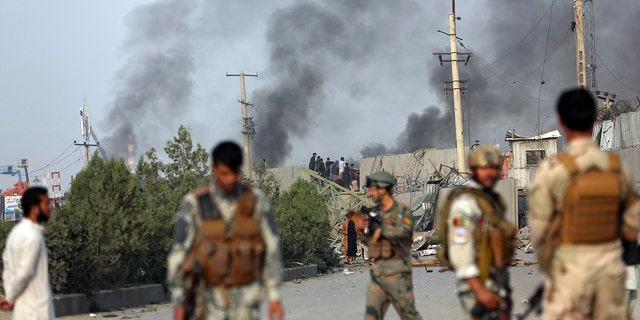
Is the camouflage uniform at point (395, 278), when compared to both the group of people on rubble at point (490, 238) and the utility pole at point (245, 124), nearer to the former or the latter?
the group of people on rubble at point (490, 238)

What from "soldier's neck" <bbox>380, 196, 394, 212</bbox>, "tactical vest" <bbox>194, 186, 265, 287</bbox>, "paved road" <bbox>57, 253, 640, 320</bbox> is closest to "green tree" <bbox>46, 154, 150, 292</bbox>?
"paved road" <bbox>57, 253, 640, 320</bbox>

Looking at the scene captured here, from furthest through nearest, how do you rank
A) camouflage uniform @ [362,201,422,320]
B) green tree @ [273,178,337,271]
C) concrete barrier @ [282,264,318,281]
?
green tree @ [273,178,337,271] < concrete barrier @ [282,264,318,281] < camouflage uniform @ [362,201,422,320]

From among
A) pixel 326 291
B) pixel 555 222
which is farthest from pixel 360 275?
pixel 555 222

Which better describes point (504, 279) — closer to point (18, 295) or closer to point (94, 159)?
point (18, 295)

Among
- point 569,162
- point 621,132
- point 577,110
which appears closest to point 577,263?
point 569,162

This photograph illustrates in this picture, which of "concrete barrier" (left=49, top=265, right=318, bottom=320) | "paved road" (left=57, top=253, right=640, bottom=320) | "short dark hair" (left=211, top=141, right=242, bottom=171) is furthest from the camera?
"concrete barrier" (left=49, top=265, right=318, bottom=320)

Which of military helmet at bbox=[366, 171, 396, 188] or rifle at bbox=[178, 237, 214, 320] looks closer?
rifle at bbox=[178, 237, 214, 320]

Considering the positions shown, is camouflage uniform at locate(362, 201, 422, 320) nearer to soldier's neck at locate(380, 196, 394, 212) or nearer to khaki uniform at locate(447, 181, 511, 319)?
soldier's neck at locate(380, 196, 394, 212)

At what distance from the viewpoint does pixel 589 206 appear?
5508mm

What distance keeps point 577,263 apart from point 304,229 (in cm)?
2343

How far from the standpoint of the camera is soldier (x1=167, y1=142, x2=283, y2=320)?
233 inches

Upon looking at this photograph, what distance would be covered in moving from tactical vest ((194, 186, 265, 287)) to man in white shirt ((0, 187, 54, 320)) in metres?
1.94

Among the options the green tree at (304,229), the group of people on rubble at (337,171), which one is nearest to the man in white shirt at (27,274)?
the green tree at (304,229)

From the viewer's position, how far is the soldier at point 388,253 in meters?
9.27
